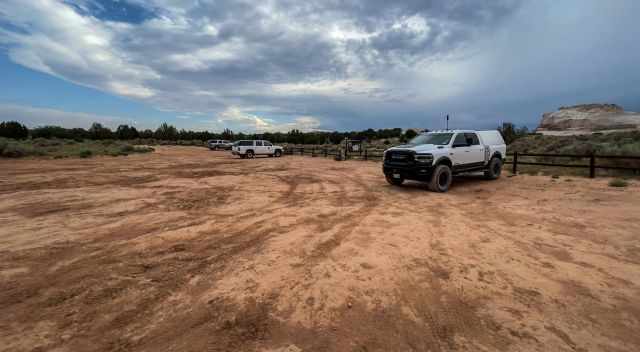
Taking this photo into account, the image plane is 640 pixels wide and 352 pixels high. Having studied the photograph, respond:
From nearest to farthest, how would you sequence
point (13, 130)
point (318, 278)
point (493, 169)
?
point (318, 278)
point (493, 169)
point (13, 130)

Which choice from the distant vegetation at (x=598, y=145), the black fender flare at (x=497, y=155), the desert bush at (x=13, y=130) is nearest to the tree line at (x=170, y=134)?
the desert bush at (x=13, y=130)

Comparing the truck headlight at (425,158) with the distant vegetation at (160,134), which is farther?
the distant vegetation at (160,134)

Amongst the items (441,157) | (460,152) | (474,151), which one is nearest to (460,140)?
(460,152)

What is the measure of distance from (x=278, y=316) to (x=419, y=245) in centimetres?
272

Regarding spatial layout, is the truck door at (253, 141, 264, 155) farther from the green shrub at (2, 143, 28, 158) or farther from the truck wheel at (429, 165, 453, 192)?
the truck wheel at (429, 165, 453, 192)

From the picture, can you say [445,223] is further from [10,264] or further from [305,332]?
[10,264]

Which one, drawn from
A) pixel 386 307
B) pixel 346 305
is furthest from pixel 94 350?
pixel 386 307

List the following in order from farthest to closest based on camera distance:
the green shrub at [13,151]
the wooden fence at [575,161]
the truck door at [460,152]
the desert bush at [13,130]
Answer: the desert bush at [13,130] → the green shrub at [13,151] → the wooden fence at [575,161] → the truck door at [460,152]

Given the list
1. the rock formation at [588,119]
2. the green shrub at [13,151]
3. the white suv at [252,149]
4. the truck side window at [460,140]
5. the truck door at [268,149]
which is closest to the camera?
the truck side window at [460,140]

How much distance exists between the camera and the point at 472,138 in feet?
35.3

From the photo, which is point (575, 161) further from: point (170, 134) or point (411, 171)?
point (170, 134)

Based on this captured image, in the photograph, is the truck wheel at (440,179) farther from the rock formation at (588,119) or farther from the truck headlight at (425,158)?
the rock formation at (588,119)

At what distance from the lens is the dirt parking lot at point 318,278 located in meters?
2.46

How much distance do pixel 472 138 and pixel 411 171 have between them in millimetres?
3205
